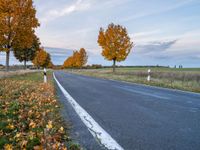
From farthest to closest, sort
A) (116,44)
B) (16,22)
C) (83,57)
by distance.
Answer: (83,57)
(116,44)
(16,22)

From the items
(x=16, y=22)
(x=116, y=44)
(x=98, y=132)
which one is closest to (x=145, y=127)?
(x=98, y=132)

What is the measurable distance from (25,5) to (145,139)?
23.1 metres

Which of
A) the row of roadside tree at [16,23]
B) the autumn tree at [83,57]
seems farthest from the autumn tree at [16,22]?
the autumn tree at [83,57]

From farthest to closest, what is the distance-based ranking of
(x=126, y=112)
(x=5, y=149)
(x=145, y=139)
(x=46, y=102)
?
(x=46, y=102) → (x=126, y=112) → (x=145, y=139) → (x=5, y=149)

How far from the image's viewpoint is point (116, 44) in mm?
41406

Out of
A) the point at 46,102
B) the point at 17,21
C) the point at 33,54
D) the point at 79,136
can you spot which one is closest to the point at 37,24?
the point at 17,21

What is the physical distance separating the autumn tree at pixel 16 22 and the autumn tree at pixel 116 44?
60.6 ft

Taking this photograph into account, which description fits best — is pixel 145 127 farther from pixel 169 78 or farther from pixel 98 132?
pixel 169 78

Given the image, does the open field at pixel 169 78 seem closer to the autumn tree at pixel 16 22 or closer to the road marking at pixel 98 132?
the road marking at pixel 98 132

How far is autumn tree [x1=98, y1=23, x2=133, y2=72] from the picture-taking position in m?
41.3

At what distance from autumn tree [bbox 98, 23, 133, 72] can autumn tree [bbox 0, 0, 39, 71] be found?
1847 centimetres

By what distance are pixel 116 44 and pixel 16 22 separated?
821 inches

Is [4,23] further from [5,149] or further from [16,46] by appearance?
[5,149]

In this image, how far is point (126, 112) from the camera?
6.42m
